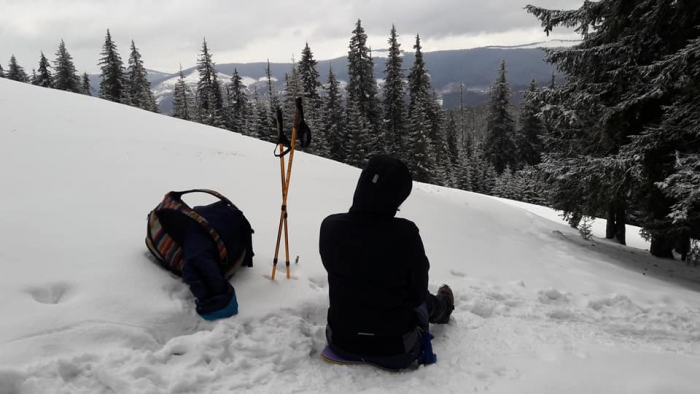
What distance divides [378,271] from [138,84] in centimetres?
5436

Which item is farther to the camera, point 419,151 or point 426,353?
point 419,151

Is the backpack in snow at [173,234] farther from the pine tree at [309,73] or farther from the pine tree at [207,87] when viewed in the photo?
the pine tree at [207,87]

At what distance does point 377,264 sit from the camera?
3.24 meters

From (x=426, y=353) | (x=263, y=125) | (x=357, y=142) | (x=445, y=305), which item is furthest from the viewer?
(x=263, y=125)

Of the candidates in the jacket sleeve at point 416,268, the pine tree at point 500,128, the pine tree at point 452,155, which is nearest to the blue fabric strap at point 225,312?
the jacket sleeve at point 416,268

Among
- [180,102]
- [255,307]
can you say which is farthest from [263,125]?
[255,307]

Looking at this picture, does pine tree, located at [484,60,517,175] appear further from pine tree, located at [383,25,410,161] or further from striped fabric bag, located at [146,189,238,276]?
striped fabric bag, located at [146,189,238,276]

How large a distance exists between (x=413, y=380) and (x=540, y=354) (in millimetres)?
1403

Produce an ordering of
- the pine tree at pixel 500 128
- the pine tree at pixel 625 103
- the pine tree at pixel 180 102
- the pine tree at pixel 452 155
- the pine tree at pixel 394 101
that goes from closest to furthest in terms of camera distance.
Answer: the pine tree at pixel 625 103 → the pine tree at pixel 394 101 → the pine tree at pixel 500 128 → the pine tree at pixel 452 155 → the pine tree at pixel 180 102

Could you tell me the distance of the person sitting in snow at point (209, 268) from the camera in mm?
3539

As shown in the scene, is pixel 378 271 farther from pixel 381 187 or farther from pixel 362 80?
pixel 362 80

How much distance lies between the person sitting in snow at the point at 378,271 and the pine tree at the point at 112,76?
164 feet

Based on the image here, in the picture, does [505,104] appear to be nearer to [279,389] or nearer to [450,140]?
[450,140]

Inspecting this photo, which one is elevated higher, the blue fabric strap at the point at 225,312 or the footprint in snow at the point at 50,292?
the footprint in snow at the point at 50,292
